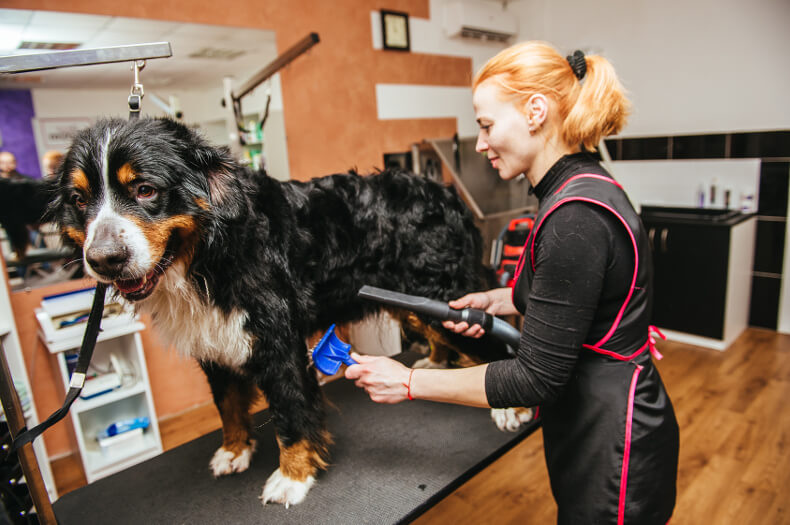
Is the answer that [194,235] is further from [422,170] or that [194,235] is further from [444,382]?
[422,170]

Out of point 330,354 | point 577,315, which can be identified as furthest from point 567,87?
point 330,354

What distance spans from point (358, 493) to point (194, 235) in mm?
816

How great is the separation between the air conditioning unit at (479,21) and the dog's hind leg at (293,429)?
3713 mm

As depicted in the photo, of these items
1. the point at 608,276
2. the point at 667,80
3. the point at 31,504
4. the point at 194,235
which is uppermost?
the point at 667,80

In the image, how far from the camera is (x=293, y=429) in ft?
4.40

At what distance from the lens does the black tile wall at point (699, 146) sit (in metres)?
3.86

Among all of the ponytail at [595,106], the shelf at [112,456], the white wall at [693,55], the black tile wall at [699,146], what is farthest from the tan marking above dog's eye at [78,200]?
the black tile wall at [699,146]

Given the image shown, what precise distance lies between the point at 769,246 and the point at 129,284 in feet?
14.4

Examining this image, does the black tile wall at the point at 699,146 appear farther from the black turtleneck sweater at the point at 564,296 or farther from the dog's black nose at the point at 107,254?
the dog's black nose at the point at 107,254

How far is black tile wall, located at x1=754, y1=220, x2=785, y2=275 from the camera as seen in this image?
12.1 ft

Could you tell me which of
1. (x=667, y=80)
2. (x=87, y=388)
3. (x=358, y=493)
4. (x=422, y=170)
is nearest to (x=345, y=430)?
(x=358, y=493)

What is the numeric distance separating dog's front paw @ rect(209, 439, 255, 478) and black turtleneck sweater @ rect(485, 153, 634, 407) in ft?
2.89

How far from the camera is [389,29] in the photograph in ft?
12.3

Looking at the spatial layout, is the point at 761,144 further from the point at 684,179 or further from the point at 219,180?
the point at 219,180
